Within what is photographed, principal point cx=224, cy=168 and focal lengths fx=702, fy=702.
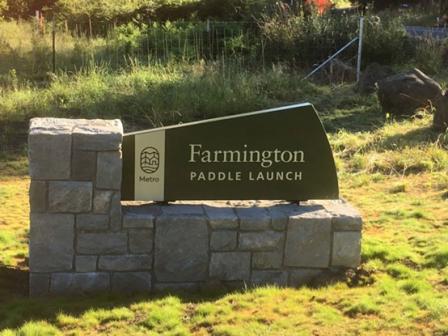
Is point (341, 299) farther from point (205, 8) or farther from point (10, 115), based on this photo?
point (205, 8)

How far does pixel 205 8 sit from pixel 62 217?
16956 millimetres

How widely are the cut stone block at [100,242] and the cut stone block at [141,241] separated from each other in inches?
2.1

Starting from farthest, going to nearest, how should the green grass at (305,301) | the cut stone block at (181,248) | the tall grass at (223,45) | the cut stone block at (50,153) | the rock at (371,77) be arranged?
the tall grass at (223,45)
the rock at (371,77)
the cut stone block at (181,248)
the cut stone block at (50,153)
the green grass at (305,301)

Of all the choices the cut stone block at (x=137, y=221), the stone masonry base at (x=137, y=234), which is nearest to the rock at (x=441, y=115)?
the stone masonry base at (x=137, y=234)

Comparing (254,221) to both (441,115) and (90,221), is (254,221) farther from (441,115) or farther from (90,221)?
(441,115)

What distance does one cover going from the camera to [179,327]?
4.38m

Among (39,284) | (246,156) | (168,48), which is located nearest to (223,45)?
(168,48)

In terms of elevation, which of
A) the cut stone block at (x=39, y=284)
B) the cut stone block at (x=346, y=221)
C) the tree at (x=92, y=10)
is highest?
the tree at (x=92, y=10)

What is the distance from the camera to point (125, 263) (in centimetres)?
496

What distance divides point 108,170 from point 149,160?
1.20ft

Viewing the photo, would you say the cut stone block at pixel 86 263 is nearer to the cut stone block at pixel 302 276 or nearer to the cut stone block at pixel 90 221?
the cut stone block at pixel 90 221

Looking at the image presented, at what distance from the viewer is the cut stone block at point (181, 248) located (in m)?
4.97

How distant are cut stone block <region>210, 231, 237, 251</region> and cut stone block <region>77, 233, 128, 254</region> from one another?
62 cm

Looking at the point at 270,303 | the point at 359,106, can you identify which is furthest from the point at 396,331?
the point at 359,106
